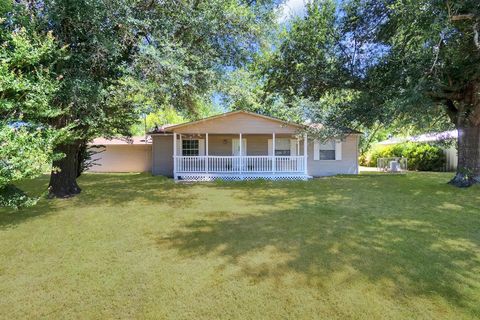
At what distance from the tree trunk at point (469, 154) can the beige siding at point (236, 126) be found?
22.3ft

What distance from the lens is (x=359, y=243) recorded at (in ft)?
17.7

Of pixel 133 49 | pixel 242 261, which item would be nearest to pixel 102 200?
pixel 133 49

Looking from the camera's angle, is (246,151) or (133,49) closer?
(133,49)

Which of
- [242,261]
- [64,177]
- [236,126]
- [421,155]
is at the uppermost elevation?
[236,126]

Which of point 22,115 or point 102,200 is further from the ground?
point 22,115

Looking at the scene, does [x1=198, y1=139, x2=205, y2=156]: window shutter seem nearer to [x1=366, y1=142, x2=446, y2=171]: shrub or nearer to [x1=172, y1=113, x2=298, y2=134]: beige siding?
[x1=172, y1=113, x2=298, y2=134]: beige siding

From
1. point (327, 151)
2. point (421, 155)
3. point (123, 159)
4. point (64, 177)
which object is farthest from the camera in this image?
point (123, 159)

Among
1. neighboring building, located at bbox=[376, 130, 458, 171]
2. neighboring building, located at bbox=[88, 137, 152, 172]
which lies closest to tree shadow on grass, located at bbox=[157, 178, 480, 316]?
neighboring building, located at bbox=[376, 130, 458, 171]

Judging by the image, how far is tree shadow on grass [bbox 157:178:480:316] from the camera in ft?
13.4

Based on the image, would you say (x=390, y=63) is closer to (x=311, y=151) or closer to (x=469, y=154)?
(x=469, y=154)

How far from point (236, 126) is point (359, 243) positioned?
36.6 feet

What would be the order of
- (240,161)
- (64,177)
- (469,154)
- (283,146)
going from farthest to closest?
(283,146) < (240,161) < (469,154) < (64,177)

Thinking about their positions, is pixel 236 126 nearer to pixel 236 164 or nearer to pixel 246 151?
pixel 236 164

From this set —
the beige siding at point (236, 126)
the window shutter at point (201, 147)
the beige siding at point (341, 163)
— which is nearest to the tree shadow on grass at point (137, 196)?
the beige siding at point (236, 126)
